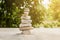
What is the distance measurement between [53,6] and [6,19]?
109cm

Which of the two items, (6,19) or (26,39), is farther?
(6,19)

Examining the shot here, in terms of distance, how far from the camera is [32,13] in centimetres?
423

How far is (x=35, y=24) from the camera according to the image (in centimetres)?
425

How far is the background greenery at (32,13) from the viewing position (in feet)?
13.6

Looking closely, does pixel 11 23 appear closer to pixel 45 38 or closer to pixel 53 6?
pixel 53 6

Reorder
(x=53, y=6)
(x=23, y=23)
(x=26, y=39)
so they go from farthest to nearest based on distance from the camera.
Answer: (x=53, y=6) → (x=23, y=23) → (x=26, y=39)

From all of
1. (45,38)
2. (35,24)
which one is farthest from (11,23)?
(45,38)

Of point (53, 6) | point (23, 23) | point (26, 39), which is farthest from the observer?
point (53, 6)

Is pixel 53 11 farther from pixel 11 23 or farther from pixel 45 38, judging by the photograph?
pixel 45 38

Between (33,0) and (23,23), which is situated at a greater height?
(33,0)

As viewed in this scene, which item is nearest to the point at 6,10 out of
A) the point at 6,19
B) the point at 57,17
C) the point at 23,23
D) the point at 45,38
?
the point at 6,19

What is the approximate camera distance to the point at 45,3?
164 inches

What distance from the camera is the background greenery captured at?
4141mm

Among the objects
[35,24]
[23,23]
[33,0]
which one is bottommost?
[35,24]
